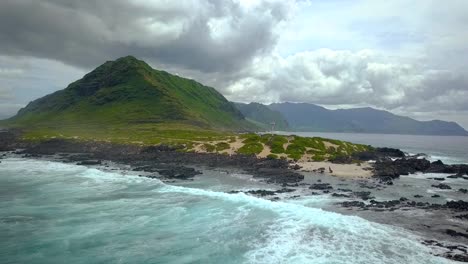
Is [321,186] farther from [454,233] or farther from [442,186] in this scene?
[454,233]

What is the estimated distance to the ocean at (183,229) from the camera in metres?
24.8

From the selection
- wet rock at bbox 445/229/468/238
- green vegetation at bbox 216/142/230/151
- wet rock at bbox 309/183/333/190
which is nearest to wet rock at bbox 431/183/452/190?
wet rock at bbox 309/183/333/190

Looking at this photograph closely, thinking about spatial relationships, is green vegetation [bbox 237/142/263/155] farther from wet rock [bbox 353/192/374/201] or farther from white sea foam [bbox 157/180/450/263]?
white sea foam [bbox 157/180/450/263]

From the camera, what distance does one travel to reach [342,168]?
6894 cm

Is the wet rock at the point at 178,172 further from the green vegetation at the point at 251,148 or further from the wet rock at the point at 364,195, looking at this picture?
the wet rock at the point at 364,195

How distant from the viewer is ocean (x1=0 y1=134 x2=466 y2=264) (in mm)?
24844

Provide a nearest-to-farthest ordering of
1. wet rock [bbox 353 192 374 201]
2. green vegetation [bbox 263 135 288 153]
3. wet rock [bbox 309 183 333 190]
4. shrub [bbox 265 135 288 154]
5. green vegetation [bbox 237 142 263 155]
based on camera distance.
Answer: wet rock [bbox 353 192 374 201] → wet rock [bbox 309 183 333 190] → green vegetation [bbox 237 142 263 155] → shrub [bbox 265 135 288 154] → green vegetation [bbox 263 135 288 153]

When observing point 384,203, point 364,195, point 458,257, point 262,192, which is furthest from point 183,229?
point 364,195

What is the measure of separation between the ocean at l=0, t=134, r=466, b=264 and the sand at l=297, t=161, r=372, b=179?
812 inches

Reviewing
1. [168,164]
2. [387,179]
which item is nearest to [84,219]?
[168,164]

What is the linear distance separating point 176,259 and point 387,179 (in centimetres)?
4651

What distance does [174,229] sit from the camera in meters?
31.7

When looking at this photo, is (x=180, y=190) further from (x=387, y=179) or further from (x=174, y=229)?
(x=387, y=179)

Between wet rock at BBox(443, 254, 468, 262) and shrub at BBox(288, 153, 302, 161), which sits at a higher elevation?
shrub at BBox(288, 153, 302, 161)
